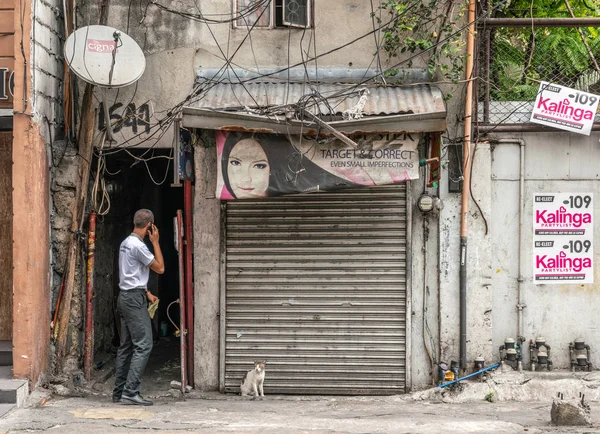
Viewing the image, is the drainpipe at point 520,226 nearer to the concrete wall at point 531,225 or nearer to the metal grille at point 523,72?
the concrete wall at point 531,225

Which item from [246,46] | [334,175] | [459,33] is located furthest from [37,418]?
[459,33]

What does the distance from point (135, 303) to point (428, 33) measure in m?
4.68

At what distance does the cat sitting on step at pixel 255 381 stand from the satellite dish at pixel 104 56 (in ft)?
11.9

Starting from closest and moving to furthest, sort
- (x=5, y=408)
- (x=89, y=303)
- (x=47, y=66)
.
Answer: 1. (x=5, y=408)
2. (x=47, y=66)
3. (x=89, y=303)

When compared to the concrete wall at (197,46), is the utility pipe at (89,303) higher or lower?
lower

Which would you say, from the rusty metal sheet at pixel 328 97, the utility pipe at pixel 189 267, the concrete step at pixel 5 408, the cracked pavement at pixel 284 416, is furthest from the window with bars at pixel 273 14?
the concrete step at pixel 5 408

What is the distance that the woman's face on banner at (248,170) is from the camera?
878cm

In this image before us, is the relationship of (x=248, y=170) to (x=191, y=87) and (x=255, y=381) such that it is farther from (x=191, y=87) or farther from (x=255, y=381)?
(x=255, y=381)

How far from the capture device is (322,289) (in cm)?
938

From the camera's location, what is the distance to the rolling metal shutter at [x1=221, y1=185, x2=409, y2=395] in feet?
30.7

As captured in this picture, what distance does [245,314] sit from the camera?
371 inches

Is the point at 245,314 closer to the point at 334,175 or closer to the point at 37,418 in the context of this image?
the point at 334,175

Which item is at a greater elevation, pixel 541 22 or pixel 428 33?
pixel 541 22

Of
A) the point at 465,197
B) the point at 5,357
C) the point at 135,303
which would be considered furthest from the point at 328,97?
the point at 5,357
